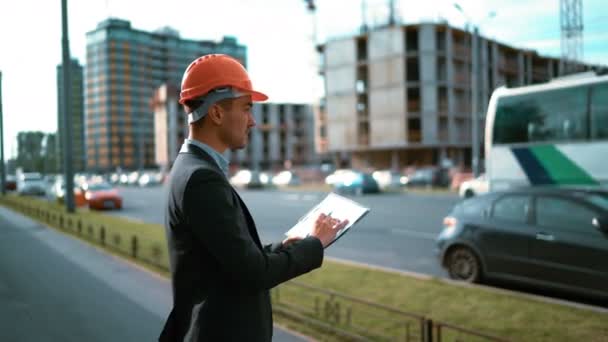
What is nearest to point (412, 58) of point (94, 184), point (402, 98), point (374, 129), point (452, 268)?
point (402, 98)

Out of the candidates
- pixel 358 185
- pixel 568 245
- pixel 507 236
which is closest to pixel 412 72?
pixel 358 185

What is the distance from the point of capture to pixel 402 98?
52.3 metres

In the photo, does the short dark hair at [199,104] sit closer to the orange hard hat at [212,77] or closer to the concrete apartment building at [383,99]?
the orange hard hat at [212,77]

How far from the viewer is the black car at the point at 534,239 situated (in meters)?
6.62

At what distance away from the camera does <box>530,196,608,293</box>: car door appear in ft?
21.5

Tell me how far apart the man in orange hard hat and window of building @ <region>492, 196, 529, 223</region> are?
614 centimetres

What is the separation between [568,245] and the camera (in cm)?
680

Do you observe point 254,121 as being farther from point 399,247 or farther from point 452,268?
point 399,247

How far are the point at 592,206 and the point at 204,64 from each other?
6278 mm

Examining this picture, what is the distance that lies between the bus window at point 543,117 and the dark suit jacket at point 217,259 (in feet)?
27.6

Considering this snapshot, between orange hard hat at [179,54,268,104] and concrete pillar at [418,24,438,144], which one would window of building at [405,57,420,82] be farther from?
orange hard hat at [179,54,268,104]

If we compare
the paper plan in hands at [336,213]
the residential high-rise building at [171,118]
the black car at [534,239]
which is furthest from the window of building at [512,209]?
the paper plan in hands at [336,213]

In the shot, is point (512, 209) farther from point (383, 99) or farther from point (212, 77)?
point (383, 99)

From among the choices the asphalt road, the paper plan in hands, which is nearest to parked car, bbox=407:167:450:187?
the asphalt road
